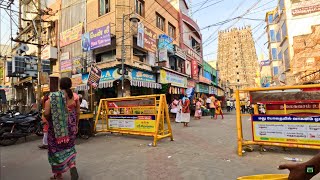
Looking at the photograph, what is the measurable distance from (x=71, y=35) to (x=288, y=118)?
17146 mm

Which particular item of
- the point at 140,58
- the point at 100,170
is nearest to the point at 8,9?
the point at 140,58

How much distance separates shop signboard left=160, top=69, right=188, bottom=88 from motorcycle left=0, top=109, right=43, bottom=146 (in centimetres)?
1006

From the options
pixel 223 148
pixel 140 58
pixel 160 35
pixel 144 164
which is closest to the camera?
pixel 144 164

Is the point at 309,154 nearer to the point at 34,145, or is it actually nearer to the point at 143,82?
the point at 34,145

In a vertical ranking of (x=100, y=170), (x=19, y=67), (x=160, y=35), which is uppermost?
(x=160, y=35)

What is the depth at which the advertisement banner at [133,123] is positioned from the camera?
24.1 feet

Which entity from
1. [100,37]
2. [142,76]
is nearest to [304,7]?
[142,76]

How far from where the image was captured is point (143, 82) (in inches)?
615

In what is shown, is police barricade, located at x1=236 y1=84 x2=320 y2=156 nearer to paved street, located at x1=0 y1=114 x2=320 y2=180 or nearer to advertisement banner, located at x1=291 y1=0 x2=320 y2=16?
paved street, located at x1=0 y1=114 x2=320 y2=180

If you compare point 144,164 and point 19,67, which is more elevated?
A: point 19,67

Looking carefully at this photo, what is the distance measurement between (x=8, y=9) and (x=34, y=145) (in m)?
12.5

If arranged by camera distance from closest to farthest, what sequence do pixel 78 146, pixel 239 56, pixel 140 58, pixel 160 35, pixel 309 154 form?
pixel 309 154
pixel 78 146
pixel 140 58
pixel 160 35
pixel 239 56

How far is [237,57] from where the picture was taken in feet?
252

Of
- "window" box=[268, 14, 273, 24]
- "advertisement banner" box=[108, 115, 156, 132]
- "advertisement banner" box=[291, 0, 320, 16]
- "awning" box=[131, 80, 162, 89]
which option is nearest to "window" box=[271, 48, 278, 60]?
"window" box=[268, 14, 273, 24]
